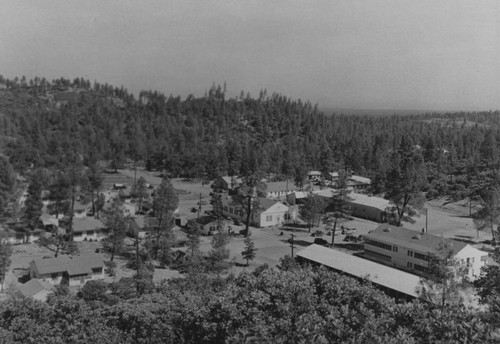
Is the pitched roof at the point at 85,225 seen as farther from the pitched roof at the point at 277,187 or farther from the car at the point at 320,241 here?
the pitched roof at the point at 277,187

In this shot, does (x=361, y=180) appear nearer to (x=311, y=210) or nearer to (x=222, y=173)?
(x=222, y=173)

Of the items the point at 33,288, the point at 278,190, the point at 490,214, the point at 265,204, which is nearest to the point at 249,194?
the point at 265,204

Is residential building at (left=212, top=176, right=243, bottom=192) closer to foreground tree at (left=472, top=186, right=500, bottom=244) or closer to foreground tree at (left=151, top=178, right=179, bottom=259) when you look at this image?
foreground tree at (left=151, top=178, right=179, bottom=259)

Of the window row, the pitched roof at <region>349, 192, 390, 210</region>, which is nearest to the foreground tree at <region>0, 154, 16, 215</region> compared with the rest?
the window row

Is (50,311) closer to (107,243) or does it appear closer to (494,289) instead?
(494,289)

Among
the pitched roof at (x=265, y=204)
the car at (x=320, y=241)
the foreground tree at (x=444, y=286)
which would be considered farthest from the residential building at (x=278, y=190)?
the foreground tree at (x=444, y=286)

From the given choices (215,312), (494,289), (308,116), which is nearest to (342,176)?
(494,289)
